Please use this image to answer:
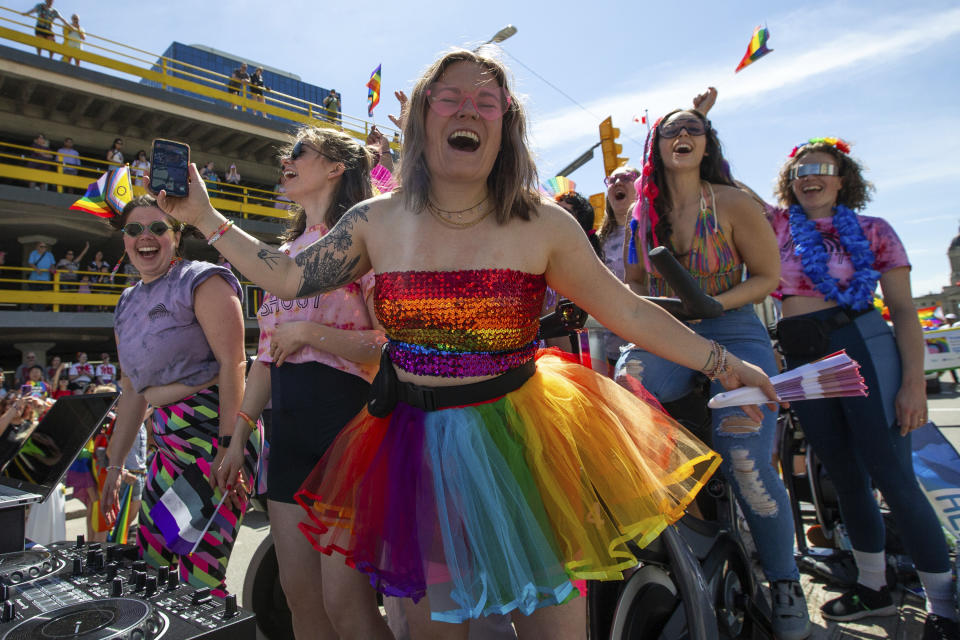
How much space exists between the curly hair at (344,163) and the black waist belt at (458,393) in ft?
3.41

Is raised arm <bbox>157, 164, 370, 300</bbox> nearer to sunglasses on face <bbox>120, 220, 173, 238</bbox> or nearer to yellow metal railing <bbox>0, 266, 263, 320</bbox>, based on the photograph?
sunglasses on face <bbox>120, 220, 173, 238</bbox>

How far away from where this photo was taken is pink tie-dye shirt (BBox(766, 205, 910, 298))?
9.36 ft

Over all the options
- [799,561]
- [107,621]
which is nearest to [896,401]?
[799,561]

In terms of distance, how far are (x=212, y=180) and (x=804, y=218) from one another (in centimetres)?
2032

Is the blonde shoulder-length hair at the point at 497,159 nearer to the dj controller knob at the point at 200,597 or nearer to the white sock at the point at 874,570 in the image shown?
the dj controller knob at the point at 200,597

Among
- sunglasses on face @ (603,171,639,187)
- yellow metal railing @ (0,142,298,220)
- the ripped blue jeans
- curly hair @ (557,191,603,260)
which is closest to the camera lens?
the ripped blue jeans

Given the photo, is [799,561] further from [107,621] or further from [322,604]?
[107,621]

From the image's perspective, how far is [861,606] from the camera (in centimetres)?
280

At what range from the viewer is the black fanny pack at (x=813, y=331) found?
2.78m

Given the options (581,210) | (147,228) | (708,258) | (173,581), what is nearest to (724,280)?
(708,258)

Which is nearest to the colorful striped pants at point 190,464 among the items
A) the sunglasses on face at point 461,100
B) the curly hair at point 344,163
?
the curly hair at point 344,163

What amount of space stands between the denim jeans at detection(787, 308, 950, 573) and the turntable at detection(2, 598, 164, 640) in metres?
2.82

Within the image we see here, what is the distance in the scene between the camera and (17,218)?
56.4ft

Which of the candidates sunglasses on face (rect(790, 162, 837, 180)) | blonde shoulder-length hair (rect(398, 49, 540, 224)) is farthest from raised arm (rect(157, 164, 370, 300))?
sunglasses on face (rect(790, 162, 837, 180))
